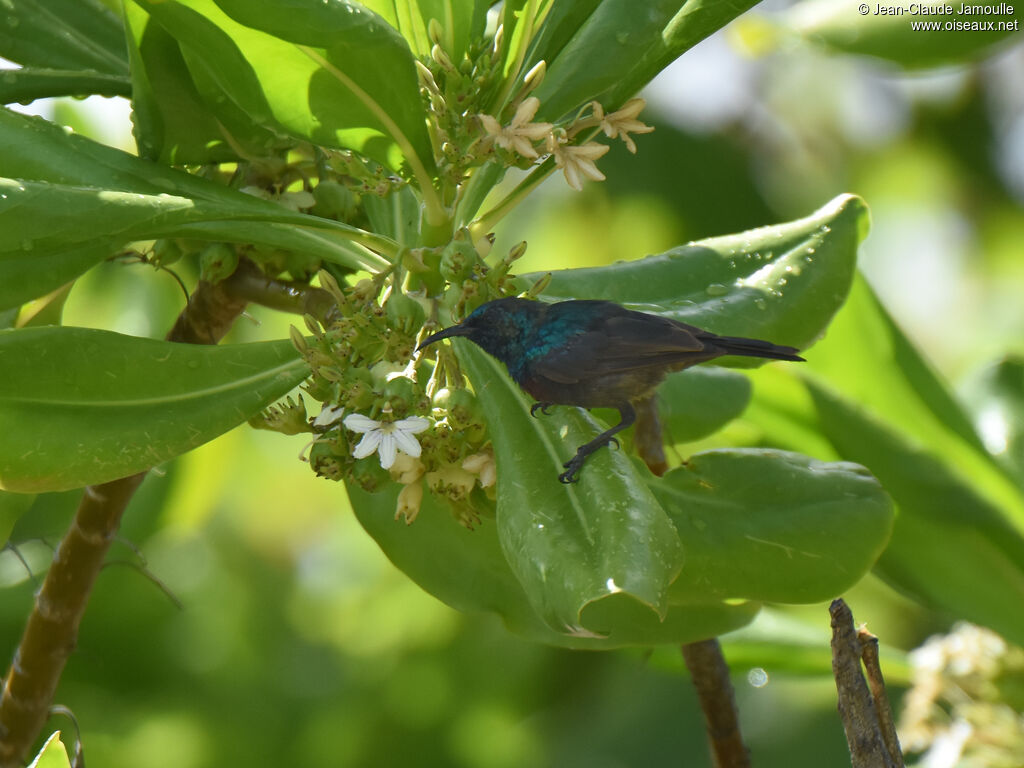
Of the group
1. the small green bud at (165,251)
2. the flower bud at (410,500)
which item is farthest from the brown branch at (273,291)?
the flower bud at (410,500)

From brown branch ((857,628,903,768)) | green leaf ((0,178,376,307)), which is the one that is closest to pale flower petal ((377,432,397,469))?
green leaf ((0,178,376,307))

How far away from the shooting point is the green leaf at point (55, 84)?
5.55 ft

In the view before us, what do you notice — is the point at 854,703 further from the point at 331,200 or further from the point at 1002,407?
the point at 1002,407

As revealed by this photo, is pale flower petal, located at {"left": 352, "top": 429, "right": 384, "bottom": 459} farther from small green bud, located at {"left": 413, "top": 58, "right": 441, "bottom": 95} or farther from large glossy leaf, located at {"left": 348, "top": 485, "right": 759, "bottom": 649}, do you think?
small green bud, located at {"left": 413, "top": 58, "right": 441, "bottom": 95}

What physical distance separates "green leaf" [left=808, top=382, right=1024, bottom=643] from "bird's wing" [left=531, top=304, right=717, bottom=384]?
28.1 inches

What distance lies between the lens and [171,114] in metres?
1.65

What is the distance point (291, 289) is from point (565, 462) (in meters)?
0.53

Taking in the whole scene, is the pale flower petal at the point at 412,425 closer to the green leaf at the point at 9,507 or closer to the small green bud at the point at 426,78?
the small green bud at the point at 426,78

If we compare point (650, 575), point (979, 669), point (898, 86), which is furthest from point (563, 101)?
point (898, 86)

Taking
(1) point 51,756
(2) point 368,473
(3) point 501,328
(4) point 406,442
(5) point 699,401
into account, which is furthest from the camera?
(5) point 699,401

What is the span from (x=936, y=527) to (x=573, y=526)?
1.21 m

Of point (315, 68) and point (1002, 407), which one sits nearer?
point (315, 68)

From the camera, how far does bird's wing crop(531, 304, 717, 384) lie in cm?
163

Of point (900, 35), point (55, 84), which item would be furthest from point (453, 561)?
point (900, 35)
